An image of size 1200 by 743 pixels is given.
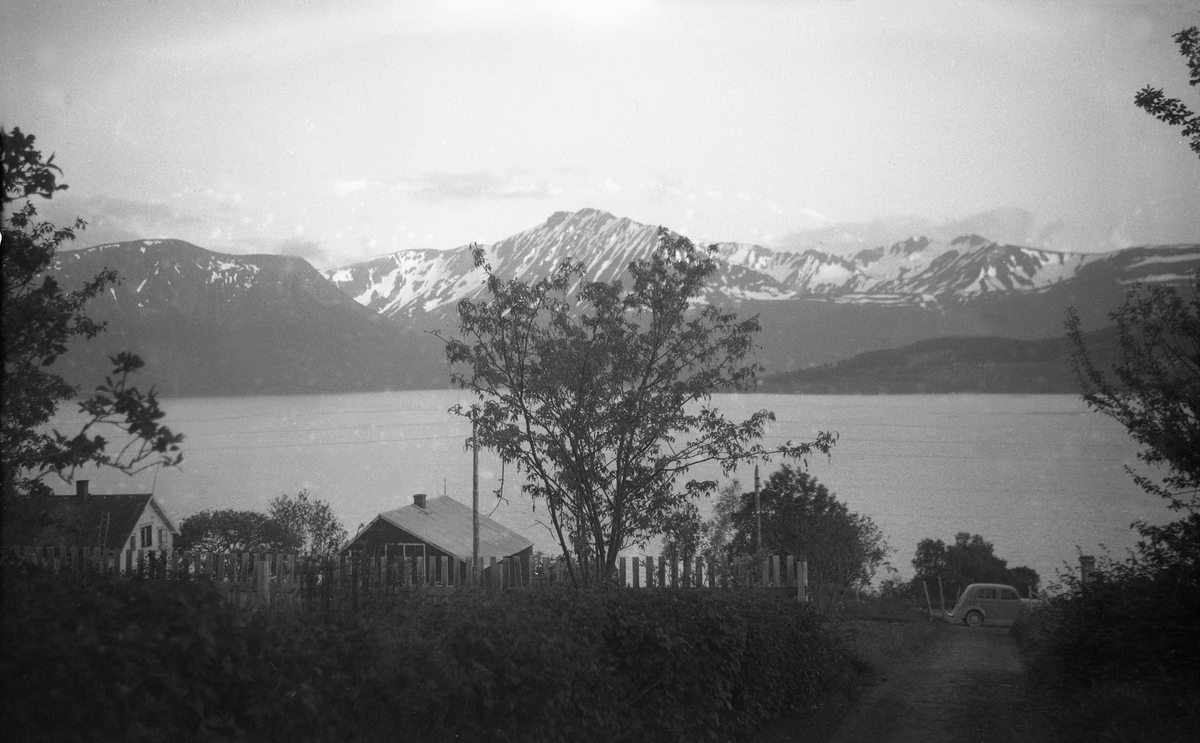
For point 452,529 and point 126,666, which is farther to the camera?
point 452,529

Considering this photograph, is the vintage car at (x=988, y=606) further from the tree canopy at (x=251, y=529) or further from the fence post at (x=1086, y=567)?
the tree canopy at (x=251, y=529)

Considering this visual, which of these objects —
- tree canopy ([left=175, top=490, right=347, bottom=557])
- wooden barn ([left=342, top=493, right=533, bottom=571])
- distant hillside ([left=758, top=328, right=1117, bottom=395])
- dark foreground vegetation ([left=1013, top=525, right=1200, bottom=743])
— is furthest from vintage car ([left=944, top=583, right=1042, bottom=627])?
distant hillside ([left=758, top=328, right=1117, bottom=395])

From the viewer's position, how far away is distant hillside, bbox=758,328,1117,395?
482 feet

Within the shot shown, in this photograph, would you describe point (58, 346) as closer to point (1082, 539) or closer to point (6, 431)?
point (6, 431)

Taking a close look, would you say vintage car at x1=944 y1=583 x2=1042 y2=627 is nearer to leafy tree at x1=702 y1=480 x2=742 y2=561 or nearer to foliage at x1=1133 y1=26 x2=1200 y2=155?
leafy tree at x1=702 y1=480 x2=742 y2=561

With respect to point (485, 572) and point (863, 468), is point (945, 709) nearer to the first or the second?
point (485, 572)

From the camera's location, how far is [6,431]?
7.30 m

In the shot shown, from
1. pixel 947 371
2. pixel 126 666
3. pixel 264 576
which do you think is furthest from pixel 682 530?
pixel 947 371

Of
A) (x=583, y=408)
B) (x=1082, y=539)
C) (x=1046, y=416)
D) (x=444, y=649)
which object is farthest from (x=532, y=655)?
(x=1046, y=416)

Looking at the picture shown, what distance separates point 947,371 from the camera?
16062cm

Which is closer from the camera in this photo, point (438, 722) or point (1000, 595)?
point (438, 722)

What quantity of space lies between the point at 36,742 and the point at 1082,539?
74068 mm

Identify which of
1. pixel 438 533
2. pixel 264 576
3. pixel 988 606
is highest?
pixel 438 533

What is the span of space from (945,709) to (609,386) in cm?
537
